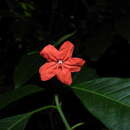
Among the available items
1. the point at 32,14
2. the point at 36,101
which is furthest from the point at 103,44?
the point at 32,14

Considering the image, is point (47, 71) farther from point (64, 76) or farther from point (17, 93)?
point (17, 93)

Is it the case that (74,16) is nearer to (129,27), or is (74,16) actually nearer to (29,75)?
(129,27)

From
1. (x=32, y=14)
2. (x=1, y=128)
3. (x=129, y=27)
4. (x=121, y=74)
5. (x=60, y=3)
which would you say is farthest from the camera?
(x=32, y=14)

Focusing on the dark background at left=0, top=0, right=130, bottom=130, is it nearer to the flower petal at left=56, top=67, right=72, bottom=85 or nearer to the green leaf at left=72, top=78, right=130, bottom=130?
the flower petal at left=56, top=67, right=72, bottom=85

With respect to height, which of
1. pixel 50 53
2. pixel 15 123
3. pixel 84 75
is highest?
pixel 50 53

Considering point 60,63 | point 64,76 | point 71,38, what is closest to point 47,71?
point 64,76

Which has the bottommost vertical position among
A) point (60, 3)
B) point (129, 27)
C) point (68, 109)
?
point (68, 109)

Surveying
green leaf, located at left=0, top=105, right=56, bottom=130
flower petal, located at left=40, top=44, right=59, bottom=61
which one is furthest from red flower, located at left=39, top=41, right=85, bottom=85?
green leaf, located at left=0, top=105, right=56, bottom=130
